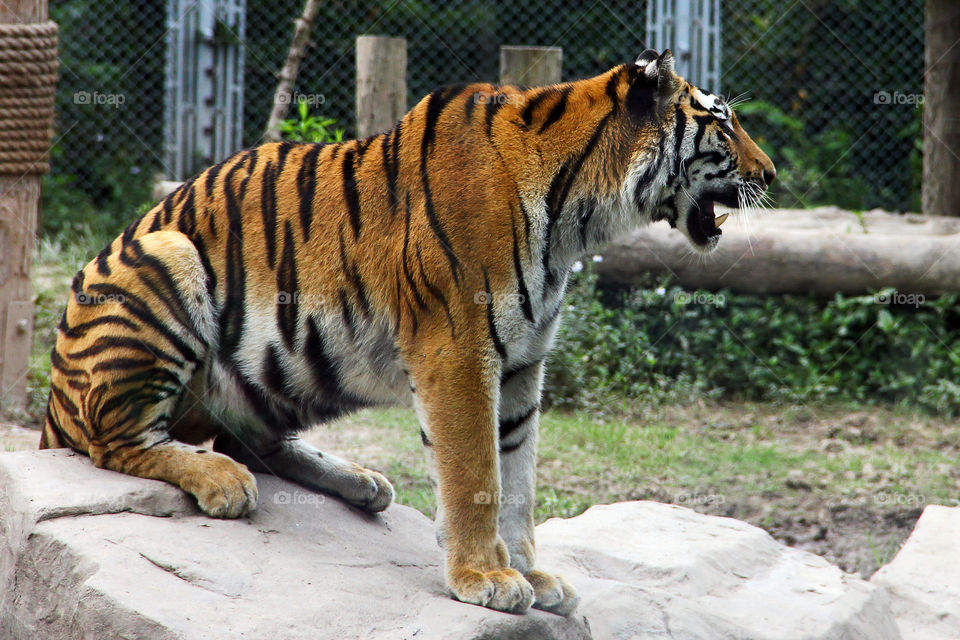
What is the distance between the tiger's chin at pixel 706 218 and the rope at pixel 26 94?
14.0 feet

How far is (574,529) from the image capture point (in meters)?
4.45

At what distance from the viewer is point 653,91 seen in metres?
3.38

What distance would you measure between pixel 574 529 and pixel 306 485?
4.00 ft

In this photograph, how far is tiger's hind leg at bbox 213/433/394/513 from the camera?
12.8 feet

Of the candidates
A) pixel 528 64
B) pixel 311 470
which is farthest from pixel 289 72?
pixel 311 470

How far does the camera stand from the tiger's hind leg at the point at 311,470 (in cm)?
389

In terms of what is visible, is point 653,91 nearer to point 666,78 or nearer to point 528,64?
point 666,78

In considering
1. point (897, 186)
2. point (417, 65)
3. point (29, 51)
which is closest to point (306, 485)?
point (29, 51)

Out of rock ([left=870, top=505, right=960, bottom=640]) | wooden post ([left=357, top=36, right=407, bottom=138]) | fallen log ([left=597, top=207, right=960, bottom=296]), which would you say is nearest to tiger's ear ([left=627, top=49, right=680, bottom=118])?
rock ([left=870, top=505, right=960, bottom=640])

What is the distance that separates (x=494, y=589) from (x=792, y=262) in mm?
5298

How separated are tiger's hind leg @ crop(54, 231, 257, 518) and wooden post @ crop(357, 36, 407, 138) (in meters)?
3.83

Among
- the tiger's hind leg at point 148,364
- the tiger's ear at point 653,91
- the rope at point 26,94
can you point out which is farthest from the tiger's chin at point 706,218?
the rope at point 26,94

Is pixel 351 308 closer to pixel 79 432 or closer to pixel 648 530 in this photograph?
pixel 79 432

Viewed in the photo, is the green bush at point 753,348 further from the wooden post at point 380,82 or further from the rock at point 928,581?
the rock at point 928,581
